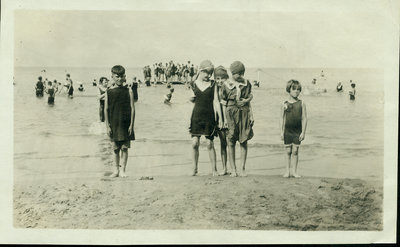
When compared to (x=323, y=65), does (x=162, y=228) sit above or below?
below

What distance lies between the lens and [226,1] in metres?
3.17

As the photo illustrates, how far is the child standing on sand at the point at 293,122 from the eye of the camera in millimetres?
3203

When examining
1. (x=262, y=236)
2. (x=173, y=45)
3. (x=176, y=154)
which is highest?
(x=173, y=45)

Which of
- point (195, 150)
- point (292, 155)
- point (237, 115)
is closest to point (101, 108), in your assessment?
point (195, 150)

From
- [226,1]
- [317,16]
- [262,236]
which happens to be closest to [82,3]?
[226,1]

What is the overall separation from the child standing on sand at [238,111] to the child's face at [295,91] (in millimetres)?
295

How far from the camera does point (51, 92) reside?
3.23 m

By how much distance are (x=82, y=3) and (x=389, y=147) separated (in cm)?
241

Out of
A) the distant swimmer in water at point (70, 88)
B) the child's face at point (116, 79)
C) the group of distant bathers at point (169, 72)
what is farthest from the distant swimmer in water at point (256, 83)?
the distant swimmer in water at point (70, 88)

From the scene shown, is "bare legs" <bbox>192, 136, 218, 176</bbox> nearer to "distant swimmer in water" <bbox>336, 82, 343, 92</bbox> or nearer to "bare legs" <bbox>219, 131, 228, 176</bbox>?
"bare legs" <bbox>219, 131, 228, 176</bbox>

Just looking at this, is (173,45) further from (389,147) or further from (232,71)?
(389,147)

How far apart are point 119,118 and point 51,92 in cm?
53

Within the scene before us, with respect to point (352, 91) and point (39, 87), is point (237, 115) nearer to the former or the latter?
point (352, 91)

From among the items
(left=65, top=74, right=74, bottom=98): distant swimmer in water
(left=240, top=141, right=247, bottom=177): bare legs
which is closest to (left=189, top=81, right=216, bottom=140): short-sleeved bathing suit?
(left=240, top=141, right=247, bottom=177): bare legs
